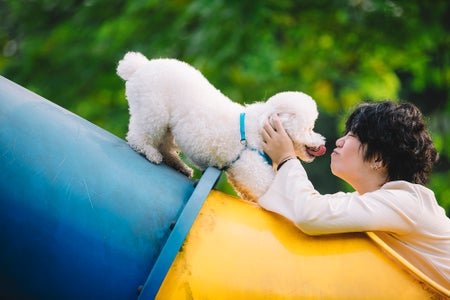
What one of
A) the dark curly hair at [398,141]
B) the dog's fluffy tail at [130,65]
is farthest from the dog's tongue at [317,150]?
the dog's fluffy tail at [130,65]

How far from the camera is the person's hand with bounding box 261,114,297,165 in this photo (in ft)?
6.48

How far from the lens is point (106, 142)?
192 centimetres

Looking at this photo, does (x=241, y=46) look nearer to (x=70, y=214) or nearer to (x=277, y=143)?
(x=277, y=143)

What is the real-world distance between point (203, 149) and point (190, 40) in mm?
3105

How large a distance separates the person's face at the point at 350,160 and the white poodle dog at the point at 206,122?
0.17 meters

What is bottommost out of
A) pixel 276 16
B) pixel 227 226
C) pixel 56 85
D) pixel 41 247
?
pixel 41 247

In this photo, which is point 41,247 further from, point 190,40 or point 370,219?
point 190,40

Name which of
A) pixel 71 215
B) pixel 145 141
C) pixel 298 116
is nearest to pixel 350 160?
pixel 298 116

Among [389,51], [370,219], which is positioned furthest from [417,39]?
[370,219]

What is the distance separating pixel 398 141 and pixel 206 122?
0.73 m

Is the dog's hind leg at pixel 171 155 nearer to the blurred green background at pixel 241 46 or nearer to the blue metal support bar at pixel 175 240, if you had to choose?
the blue metal support bar at pixel 175 240

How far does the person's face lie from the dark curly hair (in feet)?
0.07

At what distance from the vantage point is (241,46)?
4.68m

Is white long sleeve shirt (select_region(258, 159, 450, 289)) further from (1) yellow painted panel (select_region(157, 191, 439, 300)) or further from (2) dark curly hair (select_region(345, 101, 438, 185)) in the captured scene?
(2) dark curly hair (select_region(345, 101, 438, 185))
